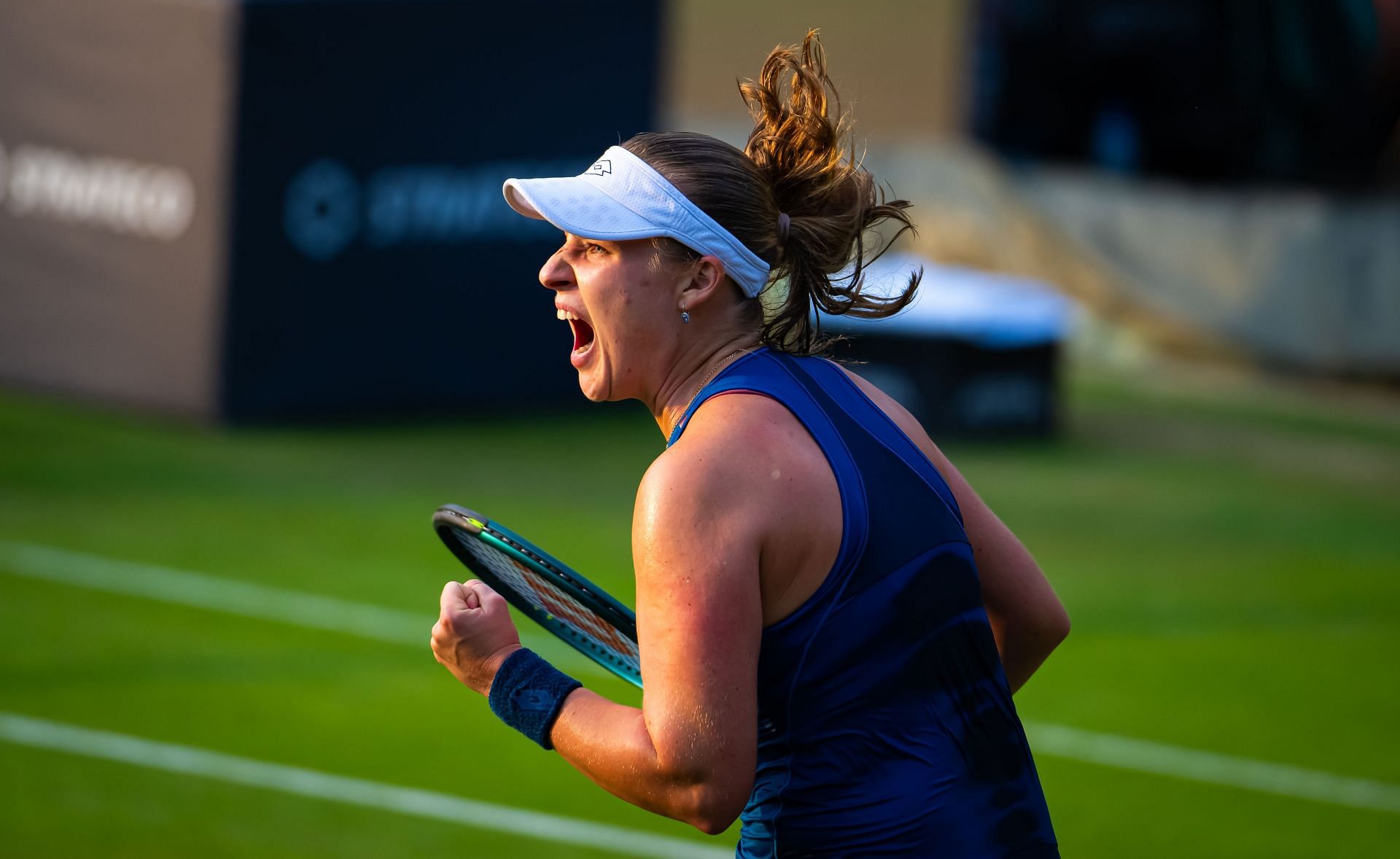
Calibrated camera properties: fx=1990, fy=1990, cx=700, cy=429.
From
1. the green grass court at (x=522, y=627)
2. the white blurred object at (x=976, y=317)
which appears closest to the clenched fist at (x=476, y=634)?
the green grass court at (x=522, y=627)

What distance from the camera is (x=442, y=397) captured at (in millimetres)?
11633

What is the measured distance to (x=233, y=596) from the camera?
7.83 meters

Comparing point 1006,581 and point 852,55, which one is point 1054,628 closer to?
point 1006,581

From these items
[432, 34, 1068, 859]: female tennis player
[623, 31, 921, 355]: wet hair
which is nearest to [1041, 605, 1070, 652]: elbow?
[432, 34, 1068, 859]: female tennis player

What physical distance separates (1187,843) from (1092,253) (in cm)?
929

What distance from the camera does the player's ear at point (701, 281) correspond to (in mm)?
2676

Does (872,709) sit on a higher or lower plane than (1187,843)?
higher

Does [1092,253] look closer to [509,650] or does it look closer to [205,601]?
[205,601]

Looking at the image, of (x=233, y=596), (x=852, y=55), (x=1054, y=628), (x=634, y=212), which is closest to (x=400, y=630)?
(x=233, y=596)

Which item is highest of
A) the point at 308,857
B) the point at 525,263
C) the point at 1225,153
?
the point at 1225,153

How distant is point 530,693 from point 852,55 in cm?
1474

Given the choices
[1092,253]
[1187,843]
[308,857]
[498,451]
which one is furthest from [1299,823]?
[1092,253]

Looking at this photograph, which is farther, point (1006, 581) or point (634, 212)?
point (1006, 581)

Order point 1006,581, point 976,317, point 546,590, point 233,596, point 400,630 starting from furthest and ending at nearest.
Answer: point 976,317
point 233,596
point 400,630
point 546,590
point 1006,581
